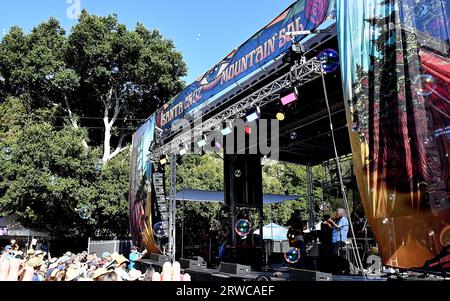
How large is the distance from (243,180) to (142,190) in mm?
3682

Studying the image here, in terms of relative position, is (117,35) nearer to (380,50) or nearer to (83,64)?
(83,64)

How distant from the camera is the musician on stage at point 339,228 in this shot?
8.81 metres

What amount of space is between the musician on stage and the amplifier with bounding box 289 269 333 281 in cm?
335

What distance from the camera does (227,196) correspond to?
47.1 ft

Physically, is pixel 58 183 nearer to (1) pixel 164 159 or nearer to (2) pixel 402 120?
(1) pixel 164 159

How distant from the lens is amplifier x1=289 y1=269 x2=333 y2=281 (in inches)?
196

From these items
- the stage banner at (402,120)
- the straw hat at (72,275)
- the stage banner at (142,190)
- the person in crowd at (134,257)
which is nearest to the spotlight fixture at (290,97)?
the stage banner at (402,120)

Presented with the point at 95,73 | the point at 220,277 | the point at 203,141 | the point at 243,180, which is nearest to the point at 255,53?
the point at 203,141

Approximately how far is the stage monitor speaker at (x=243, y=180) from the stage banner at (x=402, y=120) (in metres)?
8.47

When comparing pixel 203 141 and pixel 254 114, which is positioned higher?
pixel 254 114

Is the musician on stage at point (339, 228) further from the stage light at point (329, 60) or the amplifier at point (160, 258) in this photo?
the amplifier at point (160, 258)

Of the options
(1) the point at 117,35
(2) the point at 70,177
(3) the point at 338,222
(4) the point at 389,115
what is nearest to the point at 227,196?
(3) the point at 338,222

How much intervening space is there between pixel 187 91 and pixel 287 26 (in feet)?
15.2

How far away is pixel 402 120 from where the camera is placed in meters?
5.38
